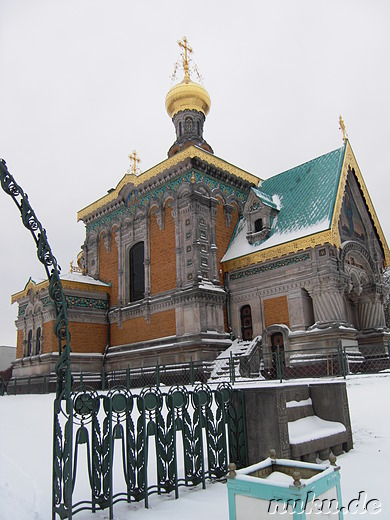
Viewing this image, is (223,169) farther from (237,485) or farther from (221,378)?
(237,485)

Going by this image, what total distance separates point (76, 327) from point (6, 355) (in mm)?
35634

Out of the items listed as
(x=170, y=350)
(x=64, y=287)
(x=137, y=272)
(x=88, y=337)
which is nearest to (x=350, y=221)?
(x=170, y=350)

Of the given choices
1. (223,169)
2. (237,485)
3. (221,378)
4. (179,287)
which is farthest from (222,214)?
(237,485)

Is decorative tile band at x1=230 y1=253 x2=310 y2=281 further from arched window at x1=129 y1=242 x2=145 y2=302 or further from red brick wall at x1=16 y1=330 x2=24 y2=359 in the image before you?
red brick wall at x1=16 y1=330 x2=24 y2=359

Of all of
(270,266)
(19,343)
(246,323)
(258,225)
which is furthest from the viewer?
(19,343)

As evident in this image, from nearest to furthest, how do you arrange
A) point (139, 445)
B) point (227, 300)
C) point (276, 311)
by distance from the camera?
1. point (139, 445)
2. point (276, 311)
3. point (227, 300)

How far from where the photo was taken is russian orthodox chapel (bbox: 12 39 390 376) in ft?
62.1

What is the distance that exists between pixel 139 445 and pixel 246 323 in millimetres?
16298

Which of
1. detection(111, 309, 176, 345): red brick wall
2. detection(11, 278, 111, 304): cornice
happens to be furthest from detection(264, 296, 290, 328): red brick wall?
detection(11, 278, 111, 304): cornice

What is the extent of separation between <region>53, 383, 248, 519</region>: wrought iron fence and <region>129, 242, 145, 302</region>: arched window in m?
18.3

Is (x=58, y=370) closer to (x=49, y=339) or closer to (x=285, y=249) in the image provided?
(x=285, y=249)

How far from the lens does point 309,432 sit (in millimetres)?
6422

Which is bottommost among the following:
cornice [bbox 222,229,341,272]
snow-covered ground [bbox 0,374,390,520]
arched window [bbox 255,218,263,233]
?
snow-covered ground [bbox 0,374,390,520]

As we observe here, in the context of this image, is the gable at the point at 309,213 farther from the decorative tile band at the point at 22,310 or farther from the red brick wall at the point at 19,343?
the red brick wall at the point at 19,343
